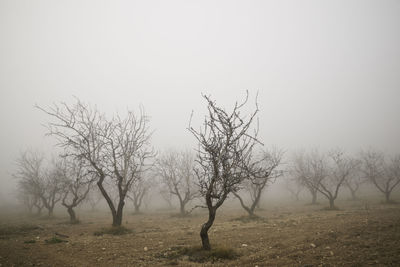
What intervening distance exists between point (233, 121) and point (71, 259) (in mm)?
9169

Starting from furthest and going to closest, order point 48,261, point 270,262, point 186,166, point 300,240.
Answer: point 186,166 < point 300,240 < point 48,261 < point 270,262

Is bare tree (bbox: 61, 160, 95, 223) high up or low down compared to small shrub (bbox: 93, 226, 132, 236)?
up

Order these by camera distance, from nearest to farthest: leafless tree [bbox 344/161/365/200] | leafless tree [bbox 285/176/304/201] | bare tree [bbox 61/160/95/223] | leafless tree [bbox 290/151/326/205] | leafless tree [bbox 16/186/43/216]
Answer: bare tree [bbox 61/160/95/223]
leafless tree [bbox 290/151/326/205]
leafless tree [bbox 16/186/43/216]
leafless tree [bbox 344/161/365/200]
leafless tree [bbox 285/176/304/201]

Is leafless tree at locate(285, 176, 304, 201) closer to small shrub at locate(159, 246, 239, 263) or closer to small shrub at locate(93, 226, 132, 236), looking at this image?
small shrub at locate(93, 226, 132, 236)

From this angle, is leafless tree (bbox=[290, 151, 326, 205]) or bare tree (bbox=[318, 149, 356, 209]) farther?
leafless tree (bbox=[290, 151, 326, 205])

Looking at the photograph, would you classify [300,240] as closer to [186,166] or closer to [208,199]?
[208,199]

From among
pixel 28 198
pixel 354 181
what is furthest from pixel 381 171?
pixel 28 198

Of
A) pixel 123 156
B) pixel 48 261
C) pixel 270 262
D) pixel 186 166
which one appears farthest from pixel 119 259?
pixel 186 166

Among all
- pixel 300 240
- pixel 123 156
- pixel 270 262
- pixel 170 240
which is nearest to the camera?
pixel 270 262

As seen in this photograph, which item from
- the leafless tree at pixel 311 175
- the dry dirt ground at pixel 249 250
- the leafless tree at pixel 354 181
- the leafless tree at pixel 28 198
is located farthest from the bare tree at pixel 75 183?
the leafless tree at pixel 354 181

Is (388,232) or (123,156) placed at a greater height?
(123,156)

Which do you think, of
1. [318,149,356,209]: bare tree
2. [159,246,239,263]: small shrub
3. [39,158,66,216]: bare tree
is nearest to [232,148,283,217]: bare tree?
[159,246,239,263]: small shrub

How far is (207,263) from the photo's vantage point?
8.23m

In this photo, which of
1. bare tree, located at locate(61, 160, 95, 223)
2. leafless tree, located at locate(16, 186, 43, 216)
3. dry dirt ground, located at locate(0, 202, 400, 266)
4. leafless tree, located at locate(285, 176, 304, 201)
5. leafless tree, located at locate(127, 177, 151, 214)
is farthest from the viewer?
leafless tree, located at locate(285, 176, 304, 201)
